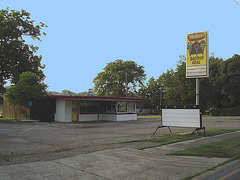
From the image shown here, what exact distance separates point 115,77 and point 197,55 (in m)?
49.8

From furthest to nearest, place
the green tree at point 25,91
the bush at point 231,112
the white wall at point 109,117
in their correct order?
the bush at point 231,112 < the white wall at point 109,117 < the green tree at point 25,91

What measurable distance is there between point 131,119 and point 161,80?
4505 centimetres

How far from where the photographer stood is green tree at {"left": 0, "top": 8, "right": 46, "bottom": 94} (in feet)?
101

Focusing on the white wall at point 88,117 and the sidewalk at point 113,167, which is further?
the white wall at point 88,117

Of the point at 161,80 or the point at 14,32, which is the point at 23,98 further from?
the point at 161,80

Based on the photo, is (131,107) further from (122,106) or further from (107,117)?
(107,117)

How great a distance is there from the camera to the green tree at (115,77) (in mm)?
63031

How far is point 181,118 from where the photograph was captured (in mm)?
13844

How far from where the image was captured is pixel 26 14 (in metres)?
33.8

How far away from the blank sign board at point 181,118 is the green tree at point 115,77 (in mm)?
47850

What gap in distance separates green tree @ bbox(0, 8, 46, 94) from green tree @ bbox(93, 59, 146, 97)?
29.2 metres

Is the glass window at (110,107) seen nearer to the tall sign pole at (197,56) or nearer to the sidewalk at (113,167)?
the tall sign pole at (197,56)

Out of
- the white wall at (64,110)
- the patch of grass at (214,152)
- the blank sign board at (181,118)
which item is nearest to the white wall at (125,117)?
the white wall at (64,110)

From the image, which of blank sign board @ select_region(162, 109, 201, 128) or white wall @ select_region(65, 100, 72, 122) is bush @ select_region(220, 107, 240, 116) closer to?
white wall @ select_region(65, 100, 72, 122)
